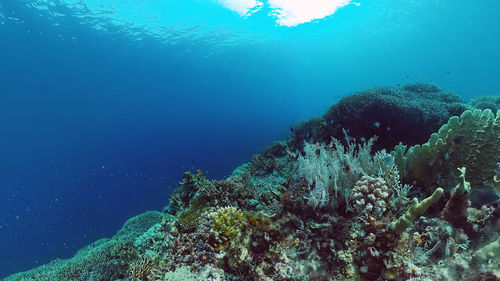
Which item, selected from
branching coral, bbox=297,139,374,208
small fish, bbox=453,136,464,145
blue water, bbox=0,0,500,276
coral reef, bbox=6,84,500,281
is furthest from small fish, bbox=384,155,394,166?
blue water, bbox=0,0,500,276

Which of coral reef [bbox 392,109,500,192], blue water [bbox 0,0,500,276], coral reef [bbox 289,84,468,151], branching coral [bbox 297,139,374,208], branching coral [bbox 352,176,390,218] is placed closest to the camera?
branching coral [bbox 352,176,390,218]

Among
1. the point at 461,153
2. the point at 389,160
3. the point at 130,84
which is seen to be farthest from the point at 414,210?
the point at 130,84

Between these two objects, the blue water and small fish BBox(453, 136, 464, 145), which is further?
the blue water

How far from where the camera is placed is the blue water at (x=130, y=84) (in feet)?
107

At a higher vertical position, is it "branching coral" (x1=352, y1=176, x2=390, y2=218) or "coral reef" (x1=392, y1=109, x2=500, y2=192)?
"coral reef" (x1=392, y1=109, x2=500, y2=192)

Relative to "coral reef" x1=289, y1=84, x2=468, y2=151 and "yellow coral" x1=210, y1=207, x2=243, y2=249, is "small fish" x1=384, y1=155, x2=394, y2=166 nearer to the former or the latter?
"yellow coral" x1=210, y1=207, x2=243, y2=249

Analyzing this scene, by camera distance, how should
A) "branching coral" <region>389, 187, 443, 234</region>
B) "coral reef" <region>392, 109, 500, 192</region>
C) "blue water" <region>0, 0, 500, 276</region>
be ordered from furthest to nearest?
"blue water" <region>0, 0, 500, 276</region>, "coral reef" <region>392, 109, 500, 192</region>, "branching coral" <region>389, 187, 443, 234</region>

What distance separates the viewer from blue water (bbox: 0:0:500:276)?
32.6 metres

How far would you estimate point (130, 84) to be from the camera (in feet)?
206

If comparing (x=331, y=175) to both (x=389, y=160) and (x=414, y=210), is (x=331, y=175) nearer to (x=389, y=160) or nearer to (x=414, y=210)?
(x=389, y=160)

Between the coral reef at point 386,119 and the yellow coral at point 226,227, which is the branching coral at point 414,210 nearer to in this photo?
the yellow coral at point 226,227

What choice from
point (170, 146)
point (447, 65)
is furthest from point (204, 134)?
point (447, 65)

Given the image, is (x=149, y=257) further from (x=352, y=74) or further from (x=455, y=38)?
(x=352, y=74)

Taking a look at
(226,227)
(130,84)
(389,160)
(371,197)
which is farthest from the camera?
(130,84)
